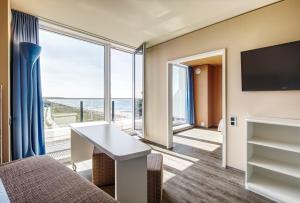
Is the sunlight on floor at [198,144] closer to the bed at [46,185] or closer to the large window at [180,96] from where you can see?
the large window at [180,96]

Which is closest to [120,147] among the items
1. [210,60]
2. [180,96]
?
[210,60]

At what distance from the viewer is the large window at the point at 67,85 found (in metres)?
2.99

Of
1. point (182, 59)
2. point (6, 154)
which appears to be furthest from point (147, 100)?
point (6, 154)

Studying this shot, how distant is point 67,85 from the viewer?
10.9 feet

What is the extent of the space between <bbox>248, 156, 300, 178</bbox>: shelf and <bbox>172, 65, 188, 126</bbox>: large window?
4111 millimetres

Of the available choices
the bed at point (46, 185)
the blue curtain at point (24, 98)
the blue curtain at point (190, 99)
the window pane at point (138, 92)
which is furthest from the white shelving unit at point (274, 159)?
the blue curtain at point (190, 99)

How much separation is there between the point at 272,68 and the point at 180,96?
440 centimetres

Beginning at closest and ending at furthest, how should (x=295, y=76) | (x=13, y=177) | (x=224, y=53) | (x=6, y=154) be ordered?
(x=13, y=177), (x=6, y=154), (x=295, y=76), (x=224, y=53)

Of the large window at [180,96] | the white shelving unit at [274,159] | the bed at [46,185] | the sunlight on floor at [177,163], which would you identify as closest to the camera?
the bed at [46,185]

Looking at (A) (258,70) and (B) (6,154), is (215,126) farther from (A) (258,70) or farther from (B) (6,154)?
(B) (6,154)

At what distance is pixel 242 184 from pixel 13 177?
265cm

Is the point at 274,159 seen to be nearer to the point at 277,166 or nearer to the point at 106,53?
the point at 277,166

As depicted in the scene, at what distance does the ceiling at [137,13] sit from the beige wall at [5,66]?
0.58 metres

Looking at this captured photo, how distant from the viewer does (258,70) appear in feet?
7.49
